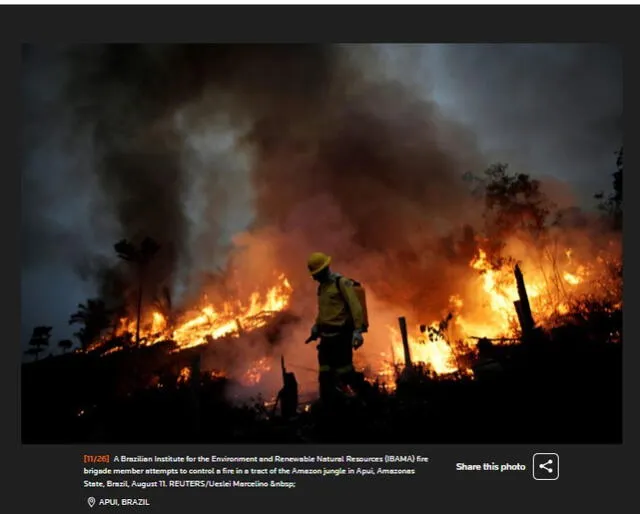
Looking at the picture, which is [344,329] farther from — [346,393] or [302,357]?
[302,357]

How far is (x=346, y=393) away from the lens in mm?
6266

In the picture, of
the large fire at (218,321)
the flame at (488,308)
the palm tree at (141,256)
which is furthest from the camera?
the palm tree at (141,256)

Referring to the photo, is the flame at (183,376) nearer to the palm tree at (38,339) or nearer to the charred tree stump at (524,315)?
the palm tree at (38,339)

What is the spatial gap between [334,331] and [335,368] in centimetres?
56

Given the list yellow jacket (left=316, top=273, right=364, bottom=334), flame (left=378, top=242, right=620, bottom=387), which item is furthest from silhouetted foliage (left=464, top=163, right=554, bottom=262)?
yellow jacket (left=316, top=273, right=364, bottom=334)

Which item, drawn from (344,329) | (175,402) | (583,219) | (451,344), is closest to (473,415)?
(344,329)

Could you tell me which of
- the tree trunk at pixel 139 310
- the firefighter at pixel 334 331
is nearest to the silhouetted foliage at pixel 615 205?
the firefighter at pixel 334 331

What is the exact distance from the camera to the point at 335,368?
6.23 meters

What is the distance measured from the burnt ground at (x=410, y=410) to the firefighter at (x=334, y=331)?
1.26ft

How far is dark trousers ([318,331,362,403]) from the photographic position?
619cm

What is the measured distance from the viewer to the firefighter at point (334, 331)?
618 cm

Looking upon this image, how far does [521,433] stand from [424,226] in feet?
23.7

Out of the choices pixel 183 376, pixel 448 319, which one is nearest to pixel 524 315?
pixel 448 319

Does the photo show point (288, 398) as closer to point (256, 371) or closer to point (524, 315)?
point (256, 371)
